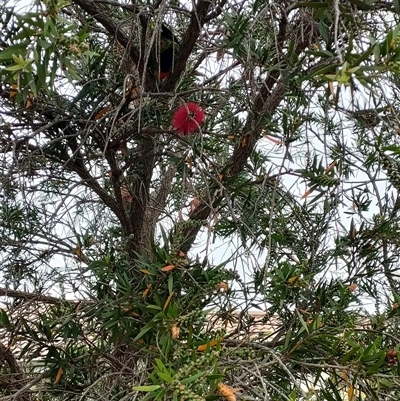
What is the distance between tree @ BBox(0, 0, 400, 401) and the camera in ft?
2.91

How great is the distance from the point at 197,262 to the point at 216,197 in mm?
212

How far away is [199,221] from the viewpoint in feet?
3.55

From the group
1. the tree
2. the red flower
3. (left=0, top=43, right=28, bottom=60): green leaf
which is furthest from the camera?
the red flower

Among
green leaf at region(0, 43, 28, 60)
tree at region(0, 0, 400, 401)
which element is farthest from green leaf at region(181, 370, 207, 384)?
green leaf at region(0, 43, 28, 60)

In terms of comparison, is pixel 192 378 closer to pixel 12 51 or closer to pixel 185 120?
pixel 12 51

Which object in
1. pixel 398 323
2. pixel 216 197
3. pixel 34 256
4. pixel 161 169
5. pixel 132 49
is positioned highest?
pixel 132 49

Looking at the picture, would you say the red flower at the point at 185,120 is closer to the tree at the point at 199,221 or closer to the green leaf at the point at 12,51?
the tree at the point at 199,221

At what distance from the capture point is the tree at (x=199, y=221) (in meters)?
0.89

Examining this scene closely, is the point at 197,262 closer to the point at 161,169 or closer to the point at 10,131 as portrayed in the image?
the point at 10,131

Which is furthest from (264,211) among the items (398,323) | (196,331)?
(196,331)

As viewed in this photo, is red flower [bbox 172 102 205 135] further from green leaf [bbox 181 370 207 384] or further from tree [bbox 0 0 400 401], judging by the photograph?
green leaf [bbox 181 370 207 384]

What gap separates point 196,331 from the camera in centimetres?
94

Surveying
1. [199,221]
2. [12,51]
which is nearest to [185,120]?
[199,221]

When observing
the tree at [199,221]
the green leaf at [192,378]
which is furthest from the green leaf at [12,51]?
the green leaf at [192,378]
